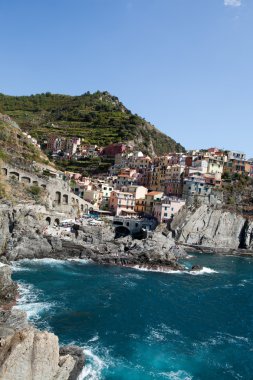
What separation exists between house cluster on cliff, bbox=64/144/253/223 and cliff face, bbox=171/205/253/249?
9.47 feet

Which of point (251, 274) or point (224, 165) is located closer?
point (251, 274)

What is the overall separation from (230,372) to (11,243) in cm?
3638

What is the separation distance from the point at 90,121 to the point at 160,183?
55824 mm

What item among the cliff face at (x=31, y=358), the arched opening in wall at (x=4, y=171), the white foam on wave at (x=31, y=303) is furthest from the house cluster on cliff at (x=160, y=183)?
the cliff face at (x=31, y=358)

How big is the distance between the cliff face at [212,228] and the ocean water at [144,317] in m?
20.0

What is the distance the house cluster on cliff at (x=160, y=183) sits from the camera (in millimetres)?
81125

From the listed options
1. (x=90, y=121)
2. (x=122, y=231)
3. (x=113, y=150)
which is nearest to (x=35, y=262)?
(x=122, y=231)

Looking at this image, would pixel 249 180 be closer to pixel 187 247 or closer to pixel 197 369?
pixel 187 247

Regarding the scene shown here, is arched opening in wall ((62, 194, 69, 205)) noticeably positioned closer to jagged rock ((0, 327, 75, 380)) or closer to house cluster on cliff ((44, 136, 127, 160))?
house cluster on cliff ((44, 136, 127, 160))

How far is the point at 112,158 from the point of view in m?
111

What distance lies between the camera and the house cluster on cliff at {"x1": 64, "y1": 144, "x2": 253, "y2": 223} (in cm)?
8112

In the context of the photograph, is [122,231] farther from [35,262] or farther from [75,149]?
[75,149]

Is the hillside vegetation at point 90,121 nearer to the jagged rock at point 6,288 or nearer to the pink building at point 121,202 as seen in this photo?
the pink building at point 121,202

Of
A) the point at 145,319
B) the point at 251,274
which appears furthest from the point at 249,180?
the point at 145,319
